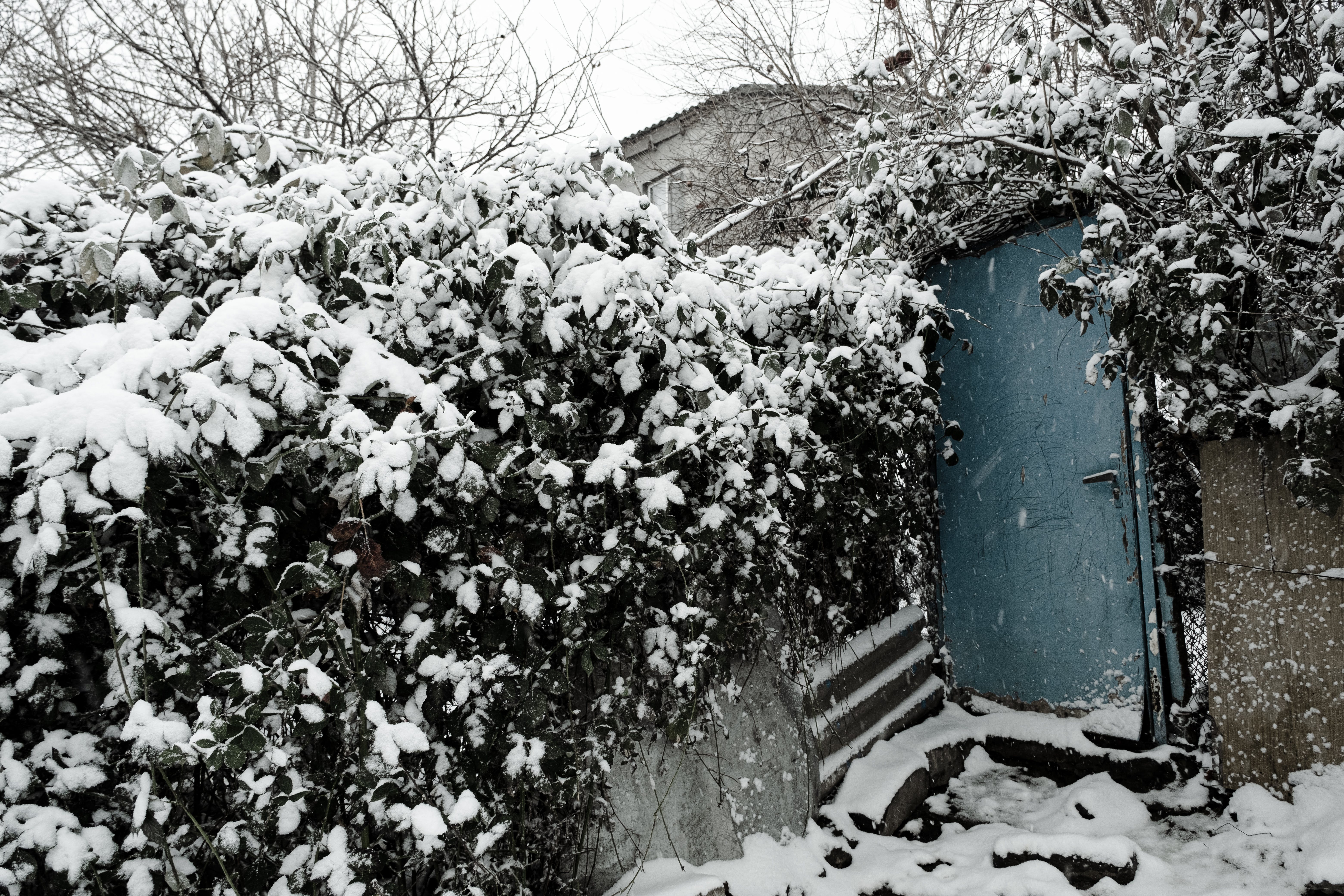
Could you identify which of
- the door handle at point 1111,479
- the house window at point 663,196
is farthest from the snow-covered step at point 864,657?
the house window at point 663,196

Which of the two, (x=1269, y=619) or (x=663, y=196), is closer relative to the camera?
(x=1269, y=619)

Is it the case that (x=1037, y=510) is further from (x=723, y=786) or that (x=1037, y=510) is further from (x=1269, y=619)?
(x=723, y=786)

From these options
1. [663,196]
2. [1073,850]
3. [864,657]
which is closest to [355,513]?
[1073,850]

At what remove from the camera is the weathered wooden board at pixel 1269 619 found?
8.52 ft

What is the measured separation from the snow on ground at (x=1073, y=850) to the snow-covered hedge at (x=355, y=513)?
0.60 meters

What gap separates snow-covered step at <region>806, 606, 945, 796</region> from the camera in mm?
3193

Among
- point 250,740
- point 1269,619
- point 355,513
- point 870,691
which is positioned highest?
point 355,513

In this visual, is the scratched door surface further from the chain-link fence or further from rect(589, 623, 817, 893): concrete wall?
rect(589, 623, 817, 893): concrete wall

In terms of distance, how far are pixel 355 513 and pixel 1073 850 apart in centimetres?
252

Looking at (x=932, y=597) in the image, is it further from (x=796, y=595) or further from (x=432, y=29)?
(x=432, y=29)

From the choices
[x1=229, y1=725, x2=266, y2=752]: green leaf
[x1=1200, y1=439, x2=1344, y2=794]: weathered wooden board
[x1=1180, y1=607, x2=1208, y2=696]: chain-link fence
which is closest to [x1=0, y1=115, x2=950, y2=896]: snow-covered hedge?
[x1=229, y1=725, x2=266, y2=752]: green leaf

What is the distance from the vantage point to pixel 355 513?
1.68 m

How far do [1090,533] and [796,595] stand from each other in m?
1.52

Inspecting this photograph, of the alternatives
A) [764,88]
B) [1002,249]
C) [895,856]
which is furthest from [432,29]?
[895,856]
